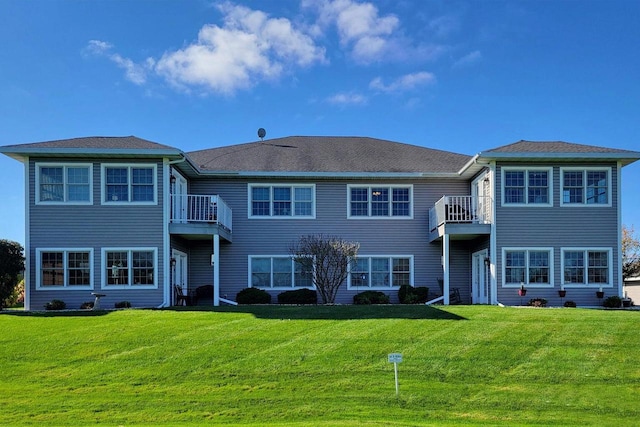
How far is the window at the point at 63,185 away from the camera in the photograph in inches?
808

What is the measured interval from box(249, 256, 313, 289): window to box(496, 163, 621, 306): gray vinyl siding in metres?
7.44

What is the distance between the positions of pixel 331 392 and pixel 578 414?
442cm

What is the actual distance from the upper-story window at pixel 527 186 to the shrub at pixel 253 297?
911 centimetres

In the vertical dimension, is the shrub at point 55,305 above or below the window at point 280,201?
below

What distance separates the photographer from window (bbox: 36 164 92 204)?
2052 centimetres

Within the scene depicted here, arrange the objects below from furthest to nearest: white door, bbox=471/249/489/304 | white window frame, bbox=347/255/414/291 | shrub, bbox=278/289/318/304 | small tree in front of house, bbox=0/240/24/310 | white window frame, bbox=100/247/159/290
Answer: white window frame, bbox=347/255/414/291 → shrub, bbox=278/289/318/304 → white door, bbox=471/249/489/304 → white window frame, bbox=100/247/159/290 → small tree in front of house, bbox=0/240/24/310

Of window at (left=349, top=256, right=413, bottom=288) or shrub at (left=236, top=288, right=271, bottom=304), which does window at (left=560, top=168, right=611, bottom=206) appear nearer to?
window at (left=349, top=256, right=413, bottom=288)

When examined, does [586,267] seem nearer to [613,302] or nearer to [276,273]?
[613,302]

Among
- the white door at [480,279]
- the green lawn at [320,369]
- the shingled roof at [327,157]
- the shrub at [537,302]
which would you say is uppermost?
the shingled roof at [327,157]

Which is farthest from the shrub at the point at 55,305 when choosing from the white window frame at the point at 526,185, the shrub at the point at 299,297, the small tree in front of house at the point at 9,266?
the white window frame at the point at 526,185

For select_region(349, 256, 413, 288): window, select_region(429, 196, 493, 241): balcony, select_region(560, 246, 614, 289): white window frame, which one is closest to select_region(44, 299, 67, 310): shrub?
select_region(349, 256, 413, 288): window

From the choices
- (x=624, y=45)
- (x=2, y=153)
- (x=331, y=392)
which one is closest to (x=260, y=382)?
(x=331, y=392)

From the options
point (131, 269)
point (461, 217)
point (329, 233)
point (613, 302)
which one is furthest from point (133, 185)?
point (613, 302)

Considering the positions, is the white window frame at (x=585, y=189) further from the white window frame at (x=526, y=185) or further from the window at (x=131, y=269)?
the window at (x=131, y=269)
